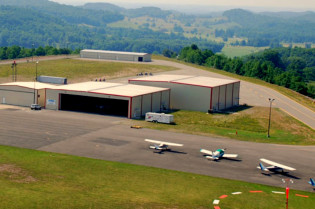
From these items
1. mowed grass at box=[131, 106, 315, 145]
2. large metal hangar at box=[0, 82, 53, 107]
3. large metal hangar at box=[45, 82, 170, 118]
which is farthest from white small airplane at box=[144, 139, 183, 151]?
large metal hangar at box=[0, 82, 53, 107]

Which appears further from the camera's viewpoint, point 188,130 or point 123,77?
point 123,77

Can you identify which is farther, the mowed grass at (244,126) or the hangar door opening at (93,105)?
the hangar door opening at (93,105)

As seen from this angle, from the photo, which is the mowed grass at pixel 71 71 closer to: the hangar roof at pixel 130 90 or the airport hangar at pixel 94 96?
the airport hangar at pixel 94 96

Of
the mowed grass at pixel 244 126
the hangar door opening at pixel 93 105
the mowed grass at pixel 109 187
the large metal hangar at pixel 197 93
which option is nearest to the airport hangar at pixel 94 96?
the hangar door opening at pixel 93 105

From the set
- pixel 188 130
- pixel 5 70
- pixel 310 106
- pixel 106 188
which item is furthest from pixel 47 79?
pixel 106 188

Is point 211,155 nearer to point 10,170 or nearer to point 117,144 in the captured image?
point 117,144

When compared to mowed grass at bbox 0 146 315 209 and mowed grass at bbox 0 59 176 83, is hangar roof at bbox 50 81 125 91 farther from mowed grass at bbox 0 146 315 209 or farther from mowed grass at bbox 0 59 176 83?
mowed grass at bbox 0 59 176 83

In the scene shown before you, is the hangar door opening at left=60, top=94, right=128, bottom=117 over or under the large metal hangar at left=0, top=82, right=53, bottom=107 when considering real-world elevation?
under
